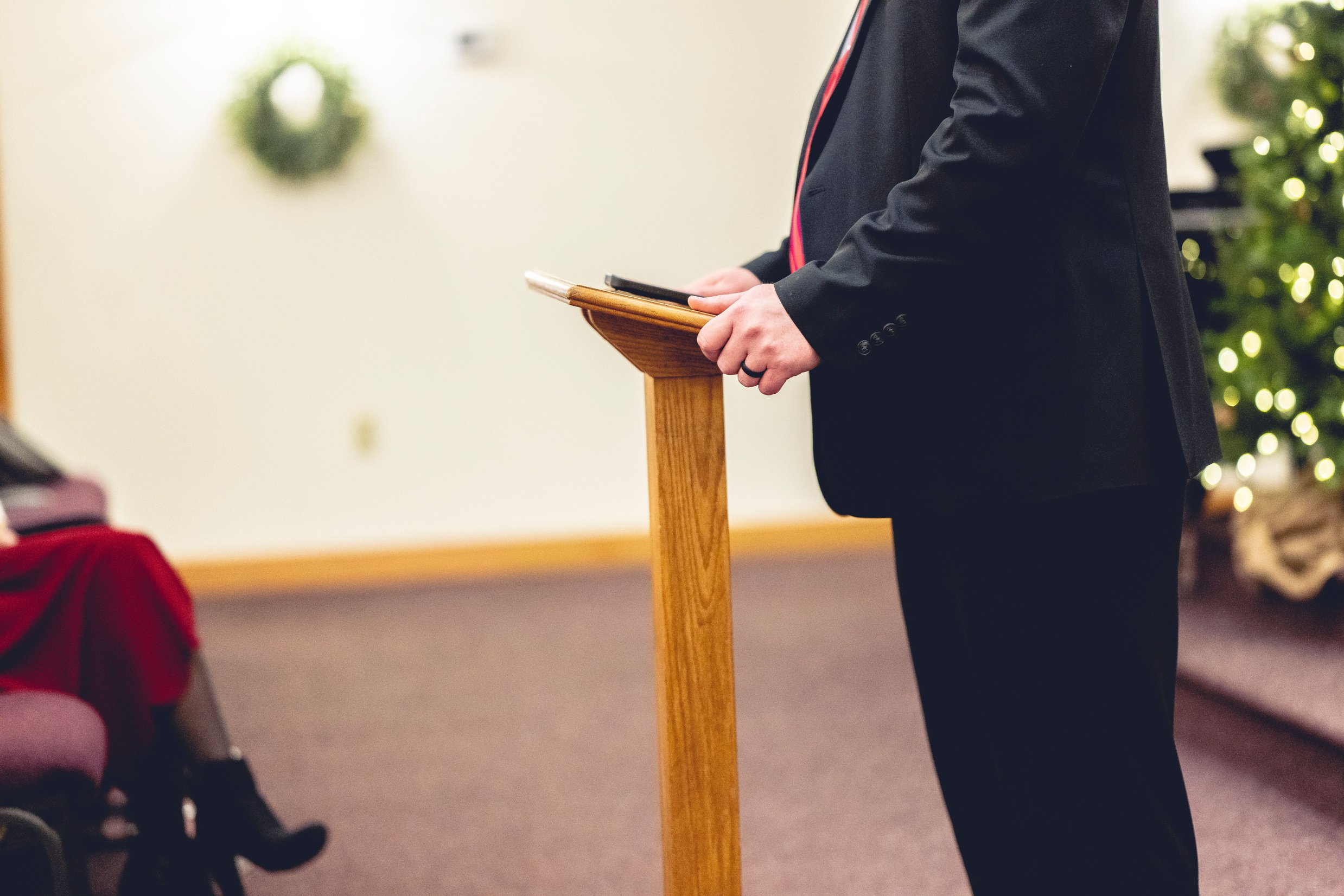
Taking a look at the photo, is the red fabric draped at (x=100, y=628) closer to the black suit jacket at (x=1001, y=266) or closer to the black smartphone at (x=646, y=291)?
the black smartphone at (x=646, y=291)

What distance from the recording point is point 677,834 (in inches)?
40.4

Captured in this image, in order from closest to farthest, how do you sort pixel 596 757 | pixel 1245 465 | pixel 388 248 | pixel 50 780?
pixel 50 780 → pixel 596 757 → pixel 1245 465 → pixel 388 248

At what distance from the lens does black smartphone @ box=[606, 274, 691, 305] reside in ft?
3.18

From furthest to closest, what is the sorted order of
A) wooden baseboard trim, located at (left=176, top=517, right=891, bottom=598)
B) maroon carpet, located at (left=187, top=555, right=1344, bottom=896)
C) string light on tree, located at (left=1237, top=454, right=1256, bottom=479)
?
wooden baseboard trim, located at (left=176, top=517, right=891, bottom=598)
string light on tree, located at (left=1237, top=454, right=1256, bottom=479)
maroon carpet, located at (left=187, top=555, right=1344, bottom=896)

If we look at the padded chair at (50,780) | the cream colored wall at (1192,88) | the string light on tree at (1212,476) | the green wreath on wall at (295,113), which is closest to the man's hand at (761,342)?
the padded chair at (50,780)

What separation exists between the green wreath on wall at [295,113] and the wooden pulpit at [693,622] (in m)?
2.99

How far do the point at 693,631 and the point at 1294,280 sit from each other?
6.16 ft

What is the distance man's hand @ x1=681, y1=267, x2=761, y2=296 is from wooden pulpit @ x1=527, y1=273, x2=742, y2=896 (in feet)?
0.59

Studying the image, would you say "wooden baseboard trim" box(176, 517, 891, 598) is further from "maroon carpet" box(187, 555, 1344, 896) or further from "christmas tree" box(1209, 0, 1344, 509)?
"christmas tree" box(1209, 0, 1344, 509)

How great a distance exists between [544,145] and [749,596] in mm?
1720

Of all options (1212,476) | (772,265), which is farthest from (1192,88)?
(772,265)

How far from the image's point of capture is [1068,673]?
40.8 inches

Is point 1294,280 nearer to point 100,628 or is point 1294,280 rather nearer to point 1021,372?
point 1021,372

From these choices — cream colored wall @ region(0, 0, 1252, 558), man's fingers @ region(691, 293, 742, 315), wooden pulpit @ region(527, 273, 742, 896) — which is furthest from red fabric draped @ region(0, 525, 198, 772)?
cream colored wall @ region(0, 0, 1252, 558)
